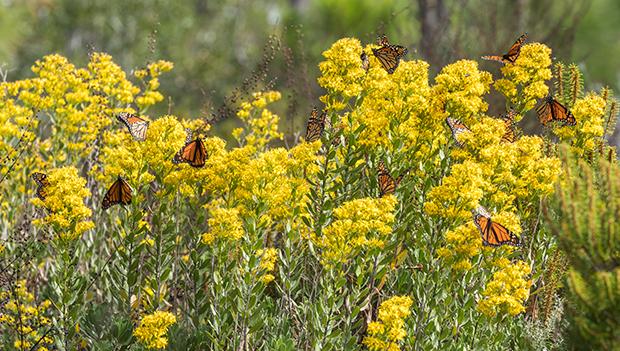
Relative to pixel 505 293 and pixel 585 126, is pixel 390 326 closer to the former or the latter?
pixel 505 293

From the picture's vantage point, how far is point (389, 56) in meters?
5.57

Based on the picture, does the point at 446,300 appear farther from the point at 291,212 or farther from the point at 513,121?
the point at 513,121

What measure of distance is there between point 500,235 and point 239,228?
1339mm

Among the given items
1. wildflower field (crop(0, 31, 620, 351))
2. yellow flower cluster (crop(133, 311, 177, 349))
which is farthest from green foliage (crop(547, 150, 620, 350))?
yellow flower cluster (crop(133, 311, 177, 349))

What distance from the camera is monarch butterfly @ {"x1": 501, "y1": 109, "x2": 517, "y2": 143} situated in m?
5.32

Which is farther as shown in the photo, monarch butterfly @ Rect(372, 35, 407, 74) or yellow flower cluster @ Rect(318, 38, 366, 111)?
monarch butterfly @ Rect(372, 35, 407, 74)

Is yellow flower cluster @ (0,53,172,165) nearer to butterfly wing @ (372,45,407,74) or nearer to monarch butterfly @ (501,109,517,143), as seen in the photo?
butterfly wing @ (372,45,407,74)

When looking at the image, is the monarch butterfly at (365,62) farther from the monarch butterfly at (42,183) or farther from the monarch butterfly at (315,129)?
the monarch butterfly at (42,183)

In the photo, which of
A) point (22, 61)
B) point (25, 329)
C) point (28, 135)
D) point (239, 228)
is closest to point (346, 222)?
point (239, 228)

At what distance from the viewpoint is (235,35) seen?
24.8 m

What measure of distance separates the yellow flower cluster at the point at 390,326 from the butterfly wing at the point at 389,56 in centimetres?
182

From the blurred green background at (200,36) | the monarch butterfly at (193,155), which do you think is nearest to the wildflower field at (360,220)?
the monarch butterfly at (193,155)

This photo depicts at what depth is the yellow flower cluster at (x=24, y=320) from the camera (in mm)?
5250

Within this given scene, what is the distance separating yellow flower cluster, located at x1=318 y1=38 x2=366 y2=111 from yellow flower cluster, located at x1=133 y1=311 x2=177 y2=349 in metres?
1.49
